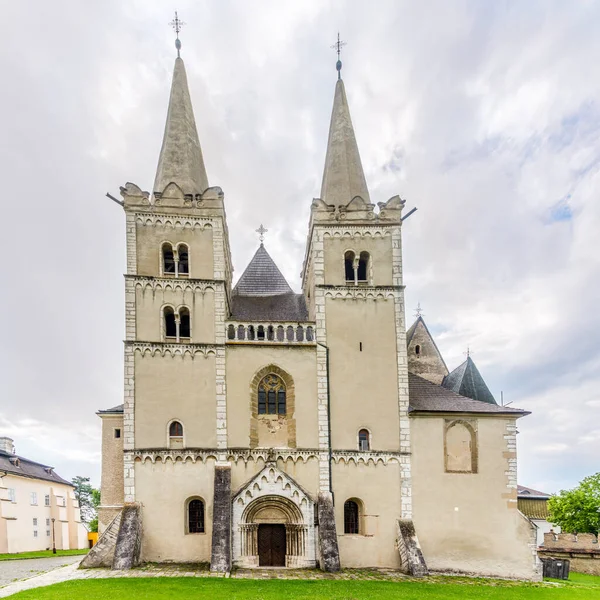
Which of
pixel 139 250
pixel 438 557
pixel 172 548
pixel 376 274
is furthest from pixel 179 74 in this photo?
pixel 438 557

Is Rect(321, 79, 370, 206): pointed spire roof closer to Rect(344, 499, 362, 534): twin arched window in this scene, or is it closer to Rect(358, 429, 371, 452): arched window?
Rect(358, 429, 371, 452): arched window

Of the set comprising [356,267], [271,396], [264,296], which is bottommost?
[271,396]

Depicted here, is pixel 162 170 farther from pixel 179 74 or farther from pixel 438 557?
pixel 438 557

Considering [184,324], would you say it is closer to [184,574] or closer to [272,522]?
[272,522]

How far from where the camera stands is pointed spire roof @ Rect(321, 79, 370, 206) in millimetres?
26953

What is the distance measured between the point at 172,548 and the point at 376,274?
15.2 m

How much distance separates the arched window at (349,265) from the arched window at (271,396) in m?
6.06

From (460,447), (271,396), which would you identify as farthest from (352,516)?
(271,396)

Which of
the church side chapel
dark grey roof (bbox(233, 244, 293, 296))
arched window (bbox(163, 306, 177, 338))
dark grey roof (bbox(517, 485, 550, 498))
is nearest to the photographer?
the church side chapel

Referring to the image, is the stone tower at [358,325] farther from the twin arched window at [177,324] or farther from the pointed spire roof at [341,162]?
the twin arched window at [177,324]

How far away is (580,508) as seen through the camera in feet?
138

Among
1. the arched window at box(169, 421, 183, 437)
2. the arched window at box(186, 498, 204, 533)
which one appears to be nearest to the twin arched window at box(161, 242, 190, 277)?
the arched window at box(169, 421, 183, 437)

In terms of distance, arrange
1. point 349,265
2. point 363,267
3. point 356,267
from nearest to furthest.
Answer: point 356,267
point 349,265
point 363,267

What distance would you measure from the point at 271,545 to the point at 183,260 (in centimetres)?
1360
